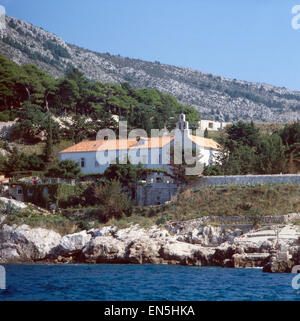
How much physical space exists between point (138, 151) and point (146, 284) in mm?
28602

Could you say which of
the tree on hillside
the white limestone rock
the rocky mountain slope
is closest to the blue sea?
the white limestone rock

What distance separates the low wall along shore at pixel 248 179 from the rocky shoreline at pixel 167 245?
20.3 feet

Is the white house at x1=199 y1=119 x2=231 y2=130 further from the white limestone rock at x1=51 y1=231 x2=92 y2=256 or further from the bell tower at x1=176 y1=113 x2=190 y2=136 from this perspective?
the white limestone rock at x1=51 y1=231 x2=92 y2=256

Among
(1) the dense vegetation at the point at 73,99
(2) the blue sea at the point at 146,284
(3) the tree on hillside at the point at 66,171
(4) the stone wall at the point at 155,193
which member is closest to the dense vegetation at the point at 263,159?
(4) the stone wall at the point at 155,193

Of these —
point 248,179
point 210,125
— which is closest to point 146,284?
point 248,179

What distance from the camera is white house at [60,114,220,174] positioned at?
171 feet

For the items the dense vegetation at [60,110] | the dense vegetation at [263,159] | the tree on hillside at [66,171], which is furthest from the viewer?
the dense vegetation at [60,110]

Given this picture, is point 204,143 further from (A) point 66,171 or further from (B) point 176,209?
(A) point 66,171

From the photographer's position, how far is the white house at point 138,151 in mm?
52062

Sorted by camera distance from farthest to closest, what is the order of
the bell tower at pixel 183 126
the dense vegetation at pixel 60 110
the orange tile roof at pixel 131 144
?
the dense vegetation at pixel 60 110 → the orange tile roof at pixel 131 144 → the bell tower at pixel 183 126

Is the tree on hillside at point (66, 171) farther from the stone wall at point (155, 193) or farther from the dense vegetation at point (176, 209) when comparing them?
the stone wall at point (155, 193)

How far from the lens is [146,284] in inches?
1006
